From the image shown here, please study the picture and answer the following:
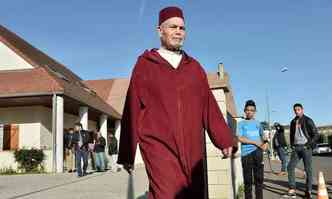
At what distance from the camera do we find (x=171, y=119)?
126 inches

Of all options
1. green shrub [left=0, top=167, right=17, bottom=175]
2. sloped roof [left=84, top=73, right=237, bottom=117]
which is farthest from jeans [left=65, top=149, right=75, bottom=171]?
sloped roof [left=84, top=73, right=237, bottom=117]

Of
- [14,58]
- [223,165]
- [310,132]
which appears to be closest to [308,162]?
[310,132]

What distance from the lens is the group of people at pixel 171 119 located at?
3.14 m

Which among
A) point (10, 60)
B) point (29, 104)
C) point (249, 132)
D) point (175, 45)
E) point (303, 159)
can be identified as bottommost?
point (303, 159)

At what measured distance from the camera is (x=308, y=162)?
901 cm

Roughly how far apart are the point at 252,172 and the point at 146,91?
4581 mm

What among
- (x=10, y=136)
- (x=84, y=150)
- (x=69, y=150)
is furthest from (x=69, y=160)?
(x=84, y=150)

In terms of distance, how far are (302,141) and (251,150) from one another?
6.98 feet

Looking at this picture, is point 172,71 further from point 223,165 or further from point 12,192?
point 12,192

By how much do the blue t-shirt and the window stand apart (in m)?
15.6

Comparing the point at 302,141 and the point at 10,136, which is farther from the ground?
the point at 10,136

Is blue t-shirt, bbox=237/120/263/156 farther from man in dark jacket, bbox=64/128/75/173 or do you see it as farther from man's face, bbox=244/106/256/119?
man in dark jacket, bbox=64/128/75/173

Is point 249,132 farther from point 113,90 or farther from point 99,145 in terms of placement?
point 113,90

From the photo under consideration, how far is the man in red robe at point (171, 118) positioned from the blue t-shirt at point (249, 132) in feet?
13.8
